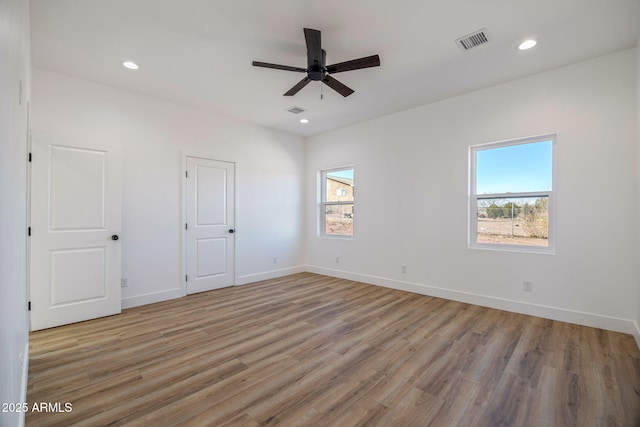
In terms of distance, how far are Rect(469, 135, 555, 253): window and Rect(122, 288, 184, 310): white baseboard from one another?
4.36 m

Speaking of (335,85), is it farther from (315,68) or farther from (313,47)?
(313,47)

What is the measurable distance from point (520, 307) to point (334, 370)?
8.82 feet

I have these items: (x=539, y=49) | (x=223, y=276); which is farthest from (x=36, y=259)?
(x=539, y=49)

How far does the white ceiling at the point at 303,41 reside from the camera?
7.70 ft

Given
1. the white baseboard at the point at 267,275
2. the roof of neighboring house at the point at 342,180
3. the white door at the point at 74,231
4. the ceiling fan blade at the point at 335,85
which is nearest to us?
the ceiling fan blade at the point at 335,85

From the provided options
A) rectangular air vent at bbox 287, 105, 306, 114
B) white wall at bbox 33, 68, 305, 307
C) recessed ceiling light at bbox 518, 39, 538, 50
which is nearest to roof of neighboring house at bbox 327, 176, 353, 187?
white wall at bbox 33, 68, 305, 307

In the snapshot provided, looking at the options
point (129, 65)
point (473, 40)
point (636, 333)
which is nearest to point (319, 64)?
point (473, 40)

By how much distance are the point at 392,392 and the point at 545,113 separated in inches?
140

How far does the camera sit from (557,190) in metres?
3.33

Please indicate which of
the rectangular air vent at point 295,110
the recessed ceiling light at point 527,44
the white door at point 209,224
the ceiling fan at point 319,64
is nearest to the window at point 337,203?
the rectangular air vent at point 295,110

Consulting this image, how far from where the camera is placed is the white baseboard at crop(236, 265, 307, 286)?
5.08 meters

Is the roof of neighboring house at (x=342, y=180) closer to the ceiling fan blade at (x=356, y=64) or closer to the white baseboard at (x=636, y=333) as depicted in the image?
the ceiling fan blade at (x=356, y=64)

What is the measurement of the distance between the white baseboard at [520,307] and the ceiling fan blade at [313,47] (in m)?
3.48

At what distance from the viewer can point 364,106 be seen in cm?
446
